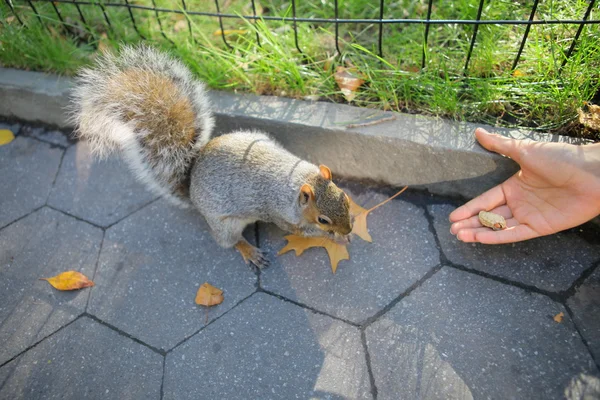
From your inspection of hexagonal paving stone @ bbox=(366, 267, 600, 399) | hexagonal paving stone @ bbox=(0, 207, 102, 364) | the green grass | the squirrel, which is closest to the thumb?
the green grass

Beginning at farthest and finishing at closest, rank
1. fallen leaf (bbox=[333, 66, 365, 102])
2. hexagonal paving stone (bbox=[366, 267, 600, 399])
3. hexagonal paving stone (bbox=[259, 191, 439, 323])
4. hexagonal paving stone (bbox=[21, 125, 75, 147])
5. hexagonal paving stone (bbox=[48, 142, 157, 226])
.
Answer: hexagonal paving stone (bbox=[21, 125, 75, 147])
hexagonal paving stone (bbox=[48, 142, 157, 226])
fallen leaf (bbox=[333, 66, 365, 102])
hexagonal paving stone (bbox=[259, 191, 439, 323])
hexagonal paving stone (bbox=[366, 267, 600, 399])

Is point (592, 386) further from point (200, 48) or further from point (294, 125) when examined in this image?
point (200, 48)

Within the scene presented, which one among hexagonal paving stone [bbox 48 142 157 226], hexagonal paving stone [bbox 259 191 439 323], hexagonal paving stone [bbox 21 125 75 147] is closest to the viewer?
hexagonal paving stone [bbox 259 191 439 323]

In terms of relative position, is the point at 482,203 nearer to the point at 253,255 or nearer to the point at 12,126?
the point at 253,255

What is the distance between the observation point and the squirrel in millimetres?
1616

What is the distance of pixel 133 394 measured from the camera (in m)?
1.45

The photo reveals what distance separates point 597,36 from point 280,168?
1.33 meters

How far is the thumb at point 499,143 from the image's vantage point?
153 centimetres

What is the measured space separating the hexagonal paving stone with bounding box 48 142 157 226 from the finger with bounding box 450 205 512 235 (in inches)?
53.6

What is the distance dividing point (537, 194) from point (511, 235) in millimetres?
189

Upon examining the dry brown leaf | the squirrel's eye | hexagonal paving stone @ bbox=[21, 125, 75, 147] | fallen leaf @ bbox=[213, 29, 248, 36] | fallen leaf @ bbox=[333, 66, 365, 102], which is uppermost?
fallen leaf @ bbox=[213, 29, 248, 36]

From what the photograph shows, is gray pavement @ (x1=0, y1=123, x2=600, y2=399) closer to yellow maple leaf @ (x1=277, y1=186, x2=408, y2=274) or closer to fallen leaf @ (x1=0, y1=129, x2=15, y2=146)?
yellow maple leaf @ (x1=277, y1=186, x2=408, y2=274)

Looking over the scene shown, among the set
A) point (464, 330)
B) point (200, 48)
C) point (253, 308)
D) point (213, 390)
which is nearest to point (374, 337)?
point (464, 330)

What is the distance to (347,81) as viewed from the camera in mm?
1874
